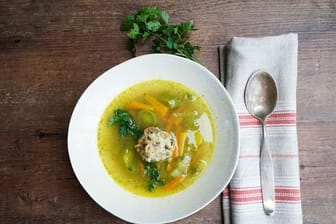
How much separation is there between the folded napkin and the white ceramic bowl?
0.09 m

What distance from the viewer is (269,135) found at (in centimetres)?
161

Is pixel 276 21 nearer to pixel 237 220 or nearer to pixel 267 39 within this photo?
pixel 267 39

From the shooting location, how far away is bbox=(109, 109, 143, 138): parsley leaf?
161 cm

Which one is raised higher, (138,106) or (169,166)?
(138,106)

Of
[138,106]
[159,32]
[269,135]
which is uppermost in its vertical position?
[159,32]

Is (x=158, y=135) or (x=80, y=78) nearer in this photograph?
(x=158, y=135)

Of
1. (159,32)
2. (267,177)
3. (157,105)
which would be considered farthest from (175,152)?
(159,32)

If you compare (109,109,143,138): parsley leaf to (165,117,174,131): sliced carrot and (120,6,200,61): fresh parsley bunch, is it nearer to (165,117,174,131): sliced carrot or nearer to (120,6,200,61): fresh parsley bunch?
(165,117,174,131): sliced carrot

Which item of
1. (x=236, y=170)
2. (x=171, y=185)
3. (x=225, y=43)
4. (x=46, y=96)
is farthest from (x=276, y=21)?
(x=46, y=96)

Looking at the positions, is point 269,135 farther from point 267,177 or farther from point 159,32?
point 159,32

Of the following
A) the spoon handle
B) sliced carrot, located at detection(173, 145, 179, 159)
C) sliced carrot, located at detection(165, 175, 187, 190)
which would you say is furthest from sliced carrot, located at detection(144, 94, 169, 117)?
the spoon handle

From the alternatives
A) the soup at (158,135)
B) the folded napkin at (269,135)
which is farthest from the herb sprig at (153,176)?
the folded napkin at (269,135)

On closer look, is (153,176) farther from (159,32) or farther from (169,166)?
(159,32)

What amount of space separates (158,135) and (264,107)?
1.29ft
